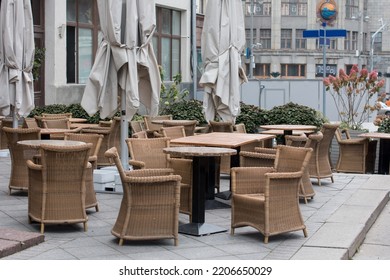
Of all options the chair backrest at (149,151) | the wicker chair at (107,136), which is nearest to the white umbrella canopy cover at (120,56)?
the chair backrest at (149,151)

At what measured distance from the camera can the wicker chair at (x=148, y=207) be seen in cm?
785

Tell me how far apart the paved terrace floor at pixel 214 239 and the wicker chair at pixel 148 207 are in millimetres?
138

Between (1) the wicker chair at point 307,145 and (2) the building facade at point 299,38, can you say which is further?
(2) the building facade at point 299,38

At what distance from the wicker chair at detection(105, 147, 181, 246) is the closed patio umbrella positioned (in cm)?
313

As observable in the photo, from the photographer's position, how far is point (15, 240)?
25.2ft

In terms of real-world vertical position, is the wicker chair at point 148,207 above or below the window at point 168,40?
below

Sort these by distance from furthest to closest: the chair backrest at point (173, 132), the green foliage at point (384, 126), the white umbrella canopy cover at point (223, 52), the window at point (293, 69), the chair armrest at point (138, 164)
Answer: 1. the window at point (293, 69)
2. the green foliage at point (384, 126)
3. the white umbrella canopy cover at point (223, 52)
4. the chair backrest at point (173, 132)
5. the chair armrest at point (138, 164)

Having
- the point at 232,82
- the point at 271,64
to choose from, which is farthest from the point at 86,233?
the point at 271,64

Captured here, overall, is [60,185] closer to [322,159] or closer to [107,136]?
[322,159]

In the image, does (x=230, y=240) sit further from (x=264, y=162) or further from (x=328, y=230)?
(x=264, y=162)

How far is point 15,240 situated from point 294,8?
70349 millimetres

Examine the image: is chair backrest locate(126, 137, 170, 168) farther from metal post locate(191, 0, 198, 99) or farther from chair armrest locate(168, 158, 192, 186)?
metal post locate(191, 0, 198, 99)

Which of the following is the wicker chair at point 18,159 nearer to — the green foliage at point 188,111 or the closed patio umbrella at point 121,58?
the closed patio umbrella at point 121,58

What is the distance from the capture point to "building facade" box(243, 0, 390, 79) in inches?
2990
